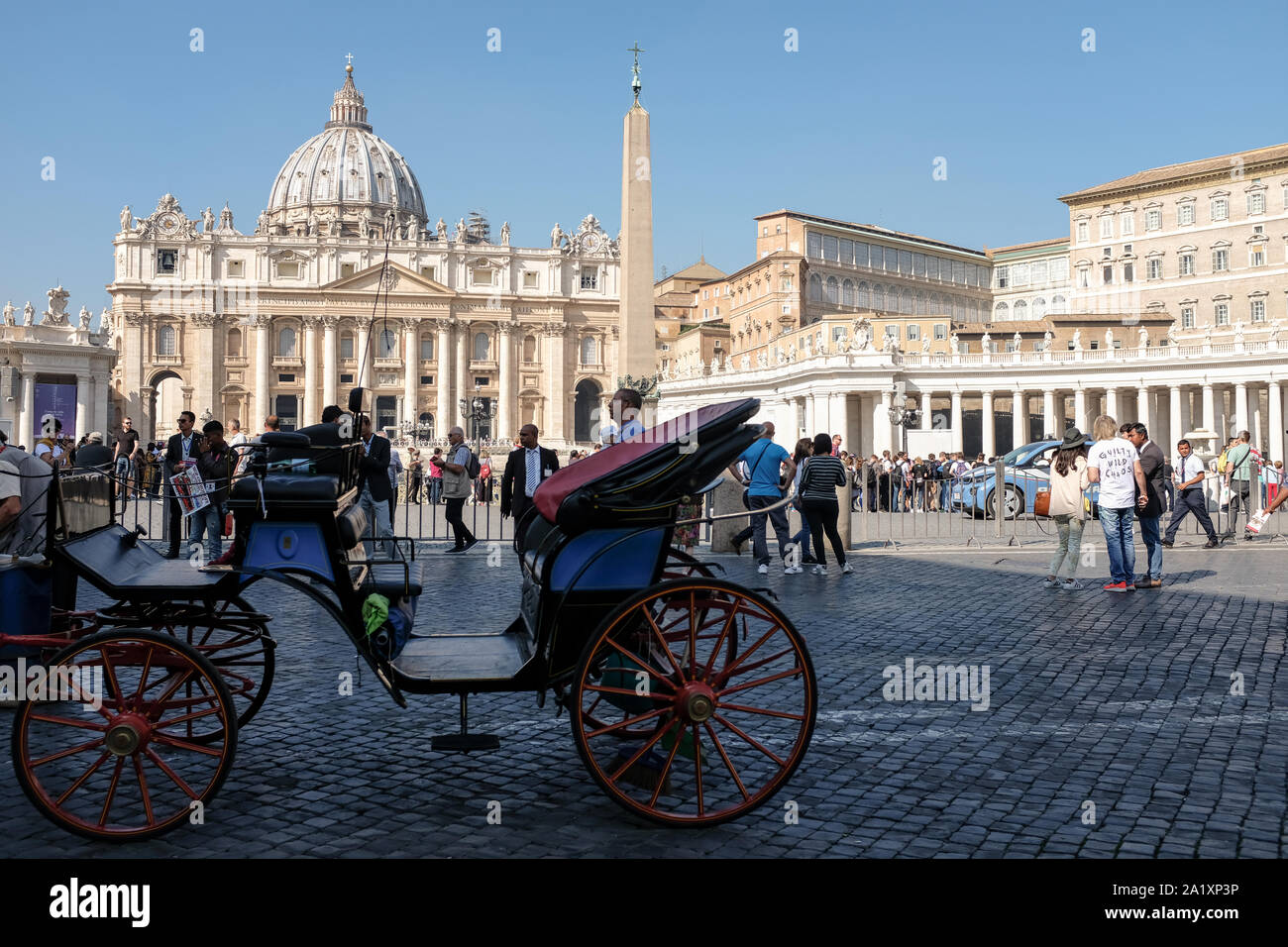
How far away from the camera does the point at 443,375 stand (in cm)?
7912

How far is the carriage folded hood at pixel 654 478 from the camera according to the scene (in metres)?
3.62

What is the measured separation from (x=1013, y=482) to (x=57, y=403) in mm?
53056

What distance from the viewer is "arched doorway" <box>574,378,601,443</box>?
83.1m

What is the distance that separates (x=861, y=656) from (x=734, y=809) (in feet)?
9.96

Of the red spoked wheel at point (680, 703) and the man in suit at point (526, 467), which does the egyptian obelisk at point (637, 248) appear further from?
the red spoked wheel at point (680, 703)

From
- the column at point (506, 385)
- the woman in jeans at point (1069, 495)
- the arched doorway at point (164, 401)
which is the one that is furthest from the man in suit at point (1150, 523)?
the arched doorway at point (164, 401)

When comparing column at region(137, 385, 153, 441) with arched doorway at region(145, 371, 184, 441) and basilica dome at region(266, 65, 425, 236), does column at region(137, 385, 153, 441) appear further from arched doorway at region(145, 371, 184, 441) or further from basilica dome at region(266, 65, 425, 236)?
basilica dome at region(266, 65, 425, 236)

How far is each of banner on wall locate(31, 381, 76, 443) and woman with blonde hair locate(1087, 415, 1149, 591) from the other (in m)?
56.0

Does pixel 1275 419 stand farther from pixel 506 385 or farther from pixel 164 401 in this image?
pixel 164 401

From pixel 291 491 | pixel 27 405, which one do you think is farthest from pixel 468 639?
pixel 27 405

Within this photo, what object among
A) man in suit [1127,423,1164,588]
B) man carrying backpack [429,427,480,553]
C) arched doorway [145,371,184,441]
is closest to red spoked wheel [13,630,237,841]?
man in suit [1127,423,1164,588]

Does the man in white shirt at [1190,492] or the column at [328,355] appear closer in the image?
the man in white shirt at [1190,492]

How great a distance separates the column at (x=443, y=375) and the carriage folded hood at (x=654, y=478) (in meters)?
76.2
